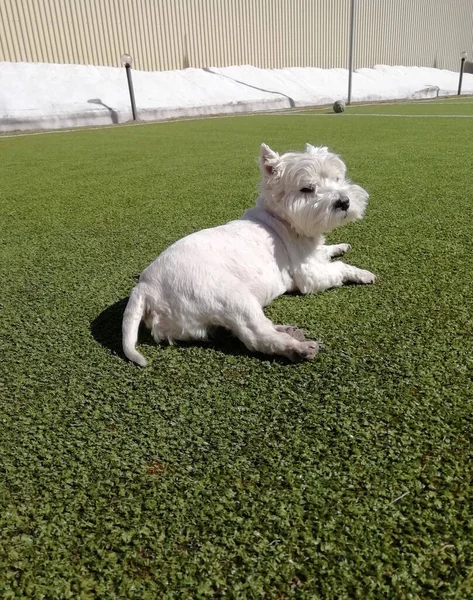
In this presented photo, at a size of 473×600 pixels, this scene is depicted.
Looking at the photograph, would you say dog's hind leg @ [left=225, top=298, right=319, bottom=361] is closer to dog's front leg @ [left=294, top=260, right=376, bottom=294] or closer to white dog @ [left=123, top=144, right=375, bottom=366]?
white dog @ [left=123, top=144, right=375, bottom=366]

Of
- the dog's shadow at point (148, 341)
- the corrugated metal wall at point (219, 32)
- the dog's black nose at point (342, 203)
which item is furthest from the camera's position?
the corrugated metal wall at point (219, 32)

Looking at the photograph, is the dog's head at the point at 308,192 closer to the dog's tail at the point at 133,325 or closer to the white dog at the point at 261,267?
the white dog at the point at 261,267

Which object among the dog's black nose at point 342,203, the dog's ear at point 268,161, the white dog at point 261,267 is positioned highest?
the dog's ear at point 268,161

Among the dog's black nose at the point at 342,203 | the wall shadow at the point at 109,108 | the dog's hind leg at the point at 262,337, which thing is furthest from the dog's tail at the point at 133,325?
the wall shadow at the point at 109,108

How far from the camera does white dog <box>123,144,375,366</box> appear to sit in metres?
2.28

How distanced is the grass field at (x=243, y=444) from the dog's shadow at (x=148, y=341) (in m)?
0.02

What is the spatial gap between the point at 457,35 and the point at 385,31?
391 inches

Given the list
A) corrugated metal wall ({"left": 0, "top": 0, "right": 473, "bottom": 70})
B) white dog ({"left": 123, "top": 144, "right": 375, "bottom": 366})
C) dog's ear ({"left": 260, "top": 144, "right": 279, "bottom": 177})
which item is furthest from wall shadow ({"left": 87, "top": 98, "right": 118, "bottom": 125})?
white dog ({"left": 123, "top": 144, "right": 375, "bottom": 366})

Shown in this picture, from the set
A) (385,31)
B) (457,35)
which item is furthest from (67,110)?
(457,35)

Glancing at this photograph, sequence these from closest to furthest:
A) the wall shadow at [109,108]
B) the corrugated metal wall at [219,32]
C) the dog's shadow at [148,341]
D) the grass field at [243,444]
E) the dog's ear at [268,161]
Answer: the grass field at [243,444], the dog's shadow at [148,341], the dog's ear at [268,161], the wall shadow at [109,108], the corrugated metal wall at [219,32]

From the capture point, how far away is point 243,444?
1.77m

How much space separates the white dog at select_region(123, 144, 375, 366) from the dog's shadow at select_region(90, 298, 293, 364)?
0.05m

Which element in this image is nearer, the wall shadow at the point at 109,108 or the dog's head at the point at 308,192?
the dog's head at the point at 308,192

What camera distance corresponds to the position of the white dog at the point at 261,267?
2.28 m
